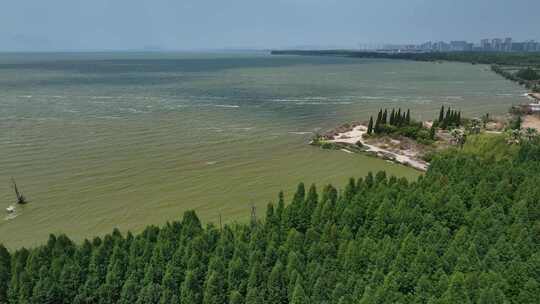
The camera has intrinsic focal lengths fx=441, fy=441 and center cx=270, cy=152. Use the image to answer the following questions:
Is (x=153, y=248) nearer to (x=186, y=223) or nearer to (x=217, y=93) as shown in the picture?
(x=186, y=223)

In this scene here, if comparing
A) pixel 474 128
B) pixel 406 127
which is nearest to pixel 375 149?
pixel 406 127

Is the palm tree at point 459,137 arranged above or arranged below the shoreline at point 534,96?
below

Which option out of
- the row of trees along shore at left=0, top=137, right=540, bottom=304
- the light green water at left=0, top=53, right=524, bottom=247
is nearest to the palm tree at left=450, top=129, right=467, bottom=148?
the light green water at left=0, top=53, right=524, bottom=247

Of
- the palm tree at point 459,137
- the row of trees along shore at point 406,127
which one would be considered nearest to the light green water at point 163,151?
the row of trees along shore at point 406,127

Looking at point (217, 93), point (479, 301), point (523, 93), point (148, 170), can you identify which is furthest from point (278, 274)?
point (523, 93)

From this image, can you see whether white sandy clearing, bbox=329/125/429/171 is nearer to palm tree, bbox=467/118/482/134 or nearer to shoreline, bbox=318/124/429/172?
shoreline, bbox=318/124/429/172

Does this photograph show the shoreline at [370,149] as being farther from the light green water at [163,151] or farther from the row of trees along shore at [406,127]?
the row of trees along shore at [406,127]
